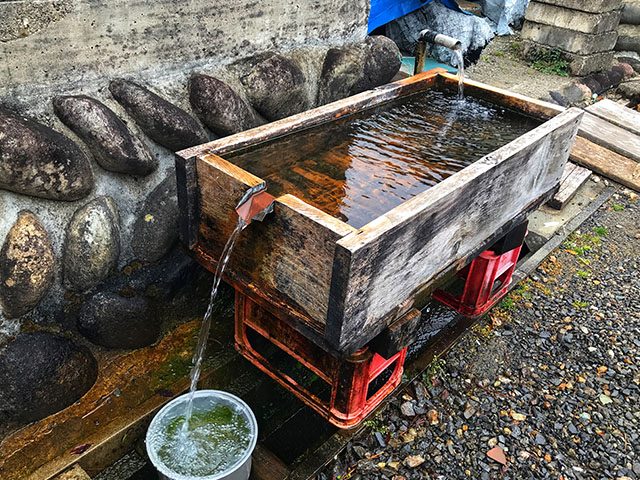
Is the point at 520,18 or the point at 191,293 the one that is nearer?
the point at 191,293

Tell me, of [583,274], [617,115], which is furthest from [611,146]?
[583,274]

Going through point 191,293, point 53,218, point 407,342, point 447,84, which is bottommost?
point 191,293

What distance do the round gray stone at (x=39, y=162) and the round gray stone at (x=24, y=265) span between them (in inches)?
7.1

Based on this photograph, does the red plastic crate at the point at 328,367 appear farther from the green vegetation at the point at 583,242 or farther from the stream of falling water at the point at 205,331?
the green vegetation at the point at 583,242

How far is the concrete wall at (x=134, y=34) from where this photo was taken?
2717 mm

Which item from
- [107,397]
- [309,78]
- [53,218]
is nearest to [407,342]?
[107,397]

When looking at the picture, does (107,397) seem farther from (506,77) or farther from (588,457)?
(506,77)

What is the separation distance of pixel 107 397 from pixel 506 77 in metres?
7.05

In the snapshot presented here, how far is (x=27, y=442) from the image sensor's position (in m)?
2.82

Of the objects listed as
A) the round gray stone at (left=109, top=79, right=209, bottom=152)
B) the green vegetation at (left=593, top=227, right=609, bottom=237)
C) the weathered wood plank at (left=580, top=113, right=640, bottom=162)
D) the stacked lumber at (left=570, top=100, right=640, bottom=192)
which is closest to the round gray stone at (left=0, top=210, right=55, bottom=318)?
the round gray stone at (left=109, top=79, right=209, bottom=152)

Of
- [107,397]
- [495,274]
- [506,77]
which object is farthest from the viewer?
[506,77]

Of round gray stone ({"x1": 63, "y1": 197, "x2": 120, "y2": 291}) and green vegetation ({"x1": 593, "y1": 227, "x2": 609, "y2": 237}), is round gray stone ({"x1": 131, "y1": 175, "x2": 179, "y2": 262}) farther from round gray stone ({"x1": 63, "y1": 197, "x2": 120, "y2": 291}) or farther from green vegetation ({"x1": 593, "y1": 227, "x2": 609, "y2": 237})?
green vegetation ({"x1": 593, "y1": 227, "x2": 609, "y2": 237})

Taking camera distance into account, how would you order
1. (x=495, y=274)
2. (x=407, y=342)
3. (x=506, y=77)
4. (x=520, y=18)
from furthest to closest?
(x=520, y=18) → (x=506, y=77) → (x=495, y=274) → (x=407, y=342)

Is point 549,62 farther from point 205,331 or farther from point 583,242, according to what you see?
point 205,331
